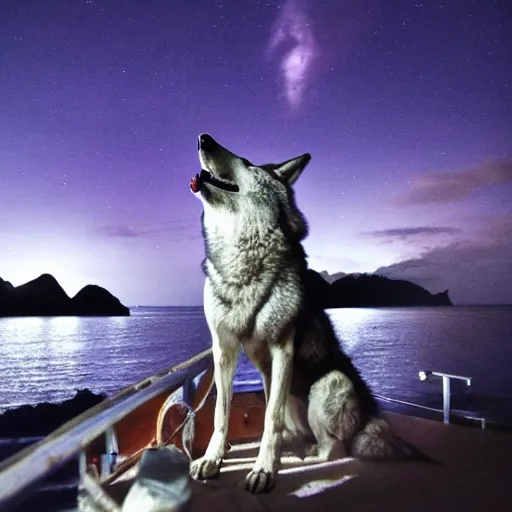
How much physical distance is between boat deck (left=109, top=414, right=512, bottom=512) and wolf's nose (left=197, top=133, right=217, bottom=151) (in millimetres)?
1122

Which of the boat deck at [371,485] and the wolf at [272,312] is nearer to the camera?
the boat deck at [371,485]

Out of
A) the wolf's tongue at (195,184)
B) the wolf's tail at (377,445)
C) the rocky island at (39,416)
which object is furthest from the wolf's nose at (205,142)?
the rocky island at (39,416)

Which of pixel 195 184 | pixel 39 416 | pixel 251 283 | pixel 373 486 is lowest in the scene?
pixel 39 416

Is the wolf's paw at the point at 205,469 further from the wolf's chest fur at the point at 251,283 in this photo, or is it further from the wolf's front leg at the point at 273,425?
the wolf's chest fur at the point at 251,283

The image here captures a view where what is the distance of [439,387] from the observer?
59.8 feet

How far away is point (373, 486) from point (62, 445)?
3.42 ft

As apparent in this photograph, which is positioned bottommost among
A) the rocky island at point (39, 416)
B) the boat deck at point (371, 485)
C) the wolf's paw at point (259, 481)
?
the rocky island at point (39, 416)

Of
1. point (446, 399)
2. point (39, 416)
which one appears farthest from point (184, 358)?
point (446, 399)

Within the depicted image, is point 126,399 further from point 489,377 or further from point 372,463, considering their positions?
point 489,377

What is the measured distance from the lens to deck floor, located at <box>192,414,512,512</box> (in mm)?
1263

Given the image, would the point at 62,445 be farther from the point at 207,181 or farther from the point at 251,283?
the point at 207,181

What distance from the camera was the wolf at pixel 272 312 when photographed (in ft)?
4.88

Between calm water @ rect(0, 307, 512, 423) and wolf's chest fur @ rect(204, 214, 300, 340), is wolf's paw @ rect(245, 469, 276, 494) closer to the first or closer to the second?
wolf's chest fur @ rect(204, 214, 300, 340)

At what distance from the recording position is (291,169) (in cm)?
164
